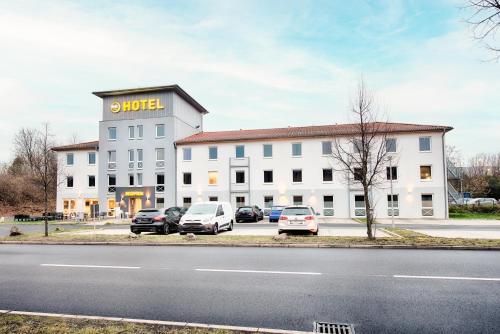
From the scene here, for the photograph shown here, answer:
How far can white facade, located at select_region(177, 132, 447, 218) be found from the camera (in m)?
36.1

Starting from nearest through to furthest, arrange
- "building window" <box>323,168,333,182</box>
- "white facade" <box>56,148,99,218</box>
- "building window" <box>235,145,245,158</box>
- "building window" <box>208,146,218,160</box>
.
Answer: "building window" <box>323,168,333,182</box>
"building window" <box>235,145,245,158</box>
"building window" <box>208,146,218,160</box>
"white facade" <box>56,148,99,218</box>

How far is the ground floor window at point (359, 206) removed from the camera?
37188mm

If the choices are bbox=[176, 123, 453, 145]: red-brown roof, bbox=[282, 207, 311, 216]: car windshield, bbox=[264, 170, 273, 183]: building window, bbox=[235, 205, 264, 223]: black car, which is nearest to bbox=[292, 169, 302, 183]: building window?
bbox=[264, 170, 273, 183]: building window

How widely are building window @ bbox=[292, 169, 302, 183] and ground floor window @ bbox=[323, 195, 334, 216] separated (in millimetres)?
3403

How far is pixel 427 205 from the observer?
118ft

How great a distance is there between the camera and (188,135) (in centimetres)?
4766

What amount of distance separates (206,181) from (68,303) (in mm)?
35494

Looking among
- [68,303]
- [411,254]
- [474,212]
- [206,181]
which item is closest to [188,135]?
[206,181]

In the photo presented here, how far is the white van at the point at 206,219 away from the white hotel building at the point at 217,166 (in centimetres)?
1876

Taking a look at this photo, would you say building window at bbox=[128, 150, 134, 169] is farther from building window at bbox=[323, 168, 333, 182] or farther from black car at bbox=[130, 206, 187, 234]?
black car at bbox=[130, 206, 187, 234]

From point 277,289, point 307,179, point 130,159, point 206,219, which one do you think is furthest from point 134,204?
point 277,289

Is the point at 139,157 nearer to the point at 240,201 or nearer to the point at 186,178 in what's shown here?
the point at 186,178

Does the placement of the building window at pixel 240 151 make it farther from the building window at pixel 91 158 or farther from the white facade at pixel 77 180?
the building window at pixel 91 158

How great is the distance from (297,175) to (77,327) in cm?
3558
